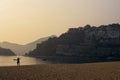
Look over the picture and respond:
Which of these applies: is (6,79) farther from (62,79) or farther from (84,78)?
(84,78)

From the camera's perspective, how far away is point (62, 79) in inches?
1260

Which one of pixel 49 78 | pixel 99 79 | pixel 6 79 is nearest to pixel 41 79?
pixel 49 78

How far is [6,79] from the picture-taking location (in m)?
32.2

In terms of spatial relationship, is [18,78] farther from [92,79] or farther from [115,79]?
[115,79]

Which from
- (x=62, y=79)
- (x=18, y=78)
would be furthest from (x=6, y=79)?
(x=62, y=79)

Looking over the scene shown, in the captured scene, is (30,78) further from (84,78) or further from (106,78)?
(106,78)

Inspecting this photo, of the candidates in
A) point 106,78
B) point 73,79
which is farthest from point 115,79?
point 73,79

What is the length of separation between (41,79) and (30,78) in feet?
4.35

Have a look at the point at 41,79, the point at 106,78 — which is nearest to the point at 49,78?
the point at 41,79

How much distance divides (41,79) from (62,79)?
2.01m

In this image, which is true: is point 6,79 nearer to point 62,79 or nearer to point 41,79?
point 41,79

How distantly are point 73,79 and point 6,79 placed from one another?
254 inches

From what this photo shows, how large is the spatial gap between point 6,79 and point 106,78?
386 inches

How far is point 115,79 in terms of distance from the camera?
1271 inches
